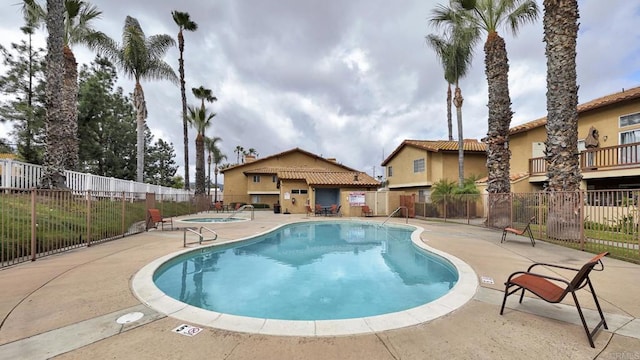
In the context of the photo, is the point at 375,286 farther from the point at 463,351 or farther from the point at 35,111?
the point at 35,111

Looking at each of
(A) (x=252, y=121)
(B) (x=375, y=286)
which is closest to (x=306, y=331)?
(B) (x=375, y=286)

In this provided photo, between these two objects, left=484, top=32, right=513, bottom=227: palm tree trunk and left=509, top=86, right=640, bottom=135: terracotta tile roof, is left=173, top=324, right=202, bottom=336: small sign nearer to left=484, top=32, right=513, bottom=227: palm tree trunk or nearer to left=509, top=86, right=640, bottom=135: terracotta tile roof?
left=484, top=32, right=513, bottom=227: palm tree trunk

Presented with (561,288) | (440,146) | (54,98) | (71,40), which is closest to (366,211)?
(440,146)

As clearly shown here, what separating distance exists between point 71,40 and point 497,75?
23.0m

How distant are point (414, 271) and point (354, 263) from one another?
195cm

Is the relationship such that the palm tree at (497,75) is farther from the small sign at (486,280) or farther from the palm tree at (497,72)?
the small sign at (486,280)

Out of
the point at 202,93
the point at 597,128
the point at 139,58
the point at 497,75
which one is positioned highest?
the point at 202,93

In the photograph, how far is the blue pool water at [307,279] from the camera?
5461 mm

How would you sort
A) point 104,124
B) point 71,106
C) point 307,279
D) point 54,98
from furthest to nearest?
1. point 104,124
2. point 71,106
3. point 54,98
4. point 307,279

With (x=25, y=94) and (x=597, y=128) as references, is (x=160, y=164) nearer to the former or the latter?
(x=25, y=94)

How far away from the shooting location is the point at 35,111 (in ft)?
76.9

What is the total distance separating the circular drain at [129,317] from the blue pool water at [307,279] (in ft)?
4.78

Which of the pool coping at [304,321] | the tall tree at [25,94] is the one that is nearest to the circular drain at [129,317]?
the pool coping at [304,321]

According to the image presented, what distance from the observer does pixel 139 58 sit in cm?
2025
